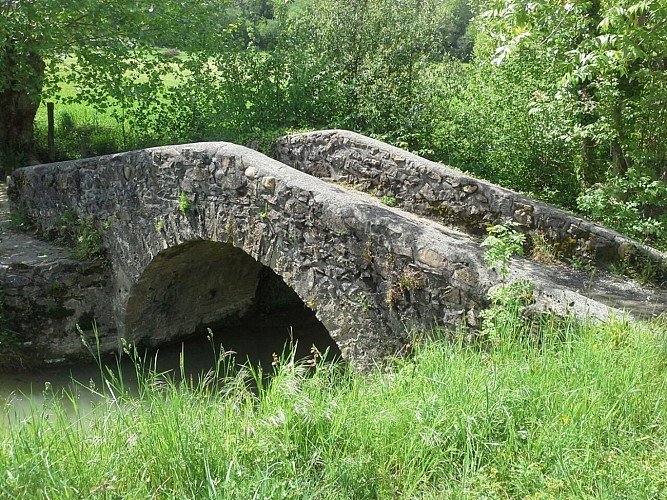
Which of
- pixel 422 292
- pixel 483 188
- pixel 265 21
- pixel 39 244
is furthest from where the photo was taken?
pixel 265 21

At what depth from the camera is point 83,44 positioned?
1186 cm

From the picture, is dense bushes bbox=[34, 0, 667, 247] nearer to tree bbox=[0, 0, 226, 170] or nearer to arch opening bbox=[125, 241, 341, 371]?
tree bbox=[0, 0, 226, 170]

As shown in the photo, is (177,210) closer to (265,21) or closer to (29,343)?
(29,343)

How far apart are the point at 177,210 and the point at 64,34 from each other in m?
5.53

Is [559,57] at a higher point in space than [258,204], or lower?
higher

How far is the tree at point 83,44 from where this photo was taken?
35.9ft

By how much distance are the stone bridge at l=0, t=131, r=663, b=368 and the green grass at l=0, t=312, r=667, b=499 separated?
1209mm

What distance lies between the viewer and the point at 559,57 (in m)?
9.30

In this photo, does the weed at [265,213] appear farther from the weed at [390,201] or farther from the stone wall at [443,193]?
the stone wall at [443,193]

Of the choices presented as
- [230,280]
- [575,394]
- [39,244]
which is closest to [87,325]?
[39,244]

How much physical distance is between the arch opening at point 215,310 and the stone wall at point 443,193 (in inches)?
70.8

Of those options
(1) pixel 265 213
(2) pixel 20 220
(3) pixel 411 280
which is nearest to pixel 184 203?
(1) pixel 265 213

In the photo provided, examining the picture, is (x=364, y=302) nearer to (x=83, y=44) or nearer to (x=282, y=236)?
(x=282, y=236)

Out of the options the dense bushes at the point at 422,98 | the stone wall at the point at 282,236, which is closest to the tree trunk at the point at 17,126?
the dense bushes at the point at 422,98
